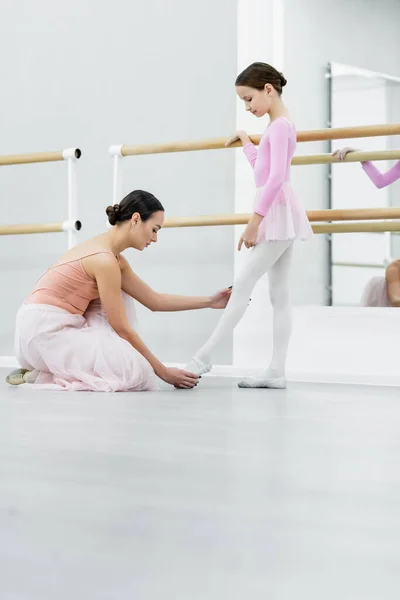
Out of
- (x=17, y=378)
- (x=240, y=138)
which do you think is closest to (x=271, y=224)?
(x=240, y=138)

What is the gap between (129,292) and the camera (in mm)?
2053

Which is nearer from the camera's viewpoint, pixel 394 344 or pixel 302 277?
pixel 394 344

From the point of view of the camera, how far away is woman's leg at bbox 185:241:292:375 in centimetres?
197

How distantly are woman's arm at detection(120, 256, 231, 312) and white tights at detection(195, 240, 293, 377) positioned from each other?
0.07 meters

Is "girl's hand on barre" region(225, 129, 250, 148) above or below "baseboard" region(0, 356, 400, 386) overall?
above

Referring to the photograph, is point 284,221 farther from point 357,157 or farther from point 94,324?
point 94,324

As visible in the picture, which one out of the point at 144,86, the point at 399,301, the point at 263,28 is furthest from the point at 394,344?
the point at 144,86

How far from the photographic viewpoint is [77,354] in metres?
1.86

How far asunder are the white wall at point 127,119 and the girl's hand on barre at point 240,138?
127 centimetres

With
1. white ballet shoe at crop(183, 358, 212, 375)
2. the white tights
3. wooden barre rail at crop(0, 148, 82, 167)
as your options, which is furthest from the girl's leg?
wooden barre rail at crop(0, 148, 82, 167)

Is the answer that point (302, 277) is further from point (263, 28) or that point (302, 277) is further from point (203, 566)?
point (203, 566)

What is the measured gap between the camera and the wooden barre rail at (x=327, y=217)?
2.21 metres

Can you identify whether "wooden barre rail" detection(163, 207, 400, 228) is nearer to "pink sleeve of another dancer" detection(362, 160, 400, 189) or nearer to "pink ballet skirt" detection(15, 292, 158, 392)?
"pink sleeve of another dancer" detection(362, 160, 400, 189)

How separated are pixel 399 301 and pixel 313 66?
1.35m
